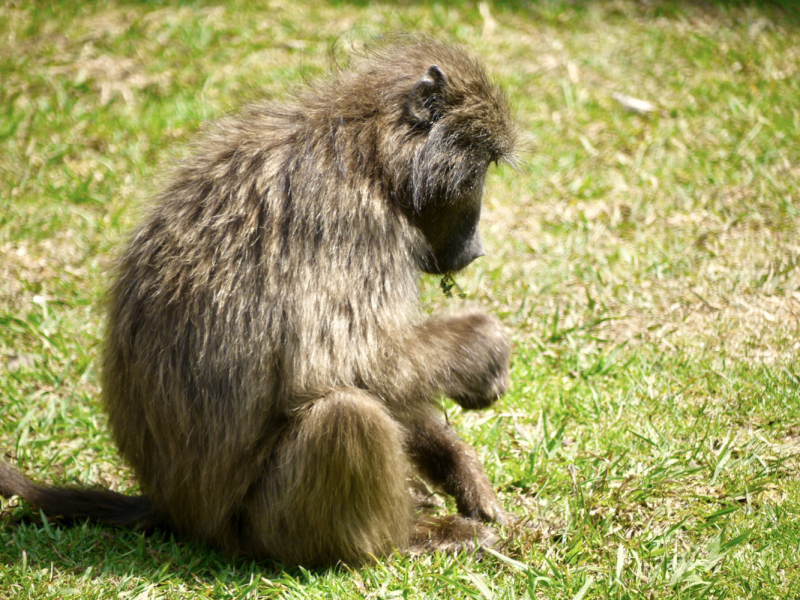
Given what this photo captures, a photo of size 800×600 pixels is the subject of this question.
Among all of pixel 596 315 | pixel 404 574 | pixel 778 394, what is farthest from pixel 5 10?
pixel 778 394

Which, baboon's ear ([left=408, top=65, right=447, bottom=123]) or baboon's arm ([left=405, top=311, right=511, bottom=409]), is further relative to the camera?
baboon's ear ([left=408, top=65, right=447, bottom=123])

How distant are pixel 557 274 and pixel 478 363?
177 cm

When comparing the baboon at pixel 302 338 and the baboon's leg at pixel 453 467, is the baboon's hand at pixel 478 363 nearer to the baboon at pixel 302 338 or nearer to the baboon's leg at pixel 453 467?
the baboon at pixel 302 338

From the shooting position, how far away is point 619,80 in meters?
6.34

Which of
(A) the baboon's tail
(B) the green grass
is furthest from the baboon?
(B) the green grass

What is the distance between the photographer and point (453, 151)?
3260 millimetres

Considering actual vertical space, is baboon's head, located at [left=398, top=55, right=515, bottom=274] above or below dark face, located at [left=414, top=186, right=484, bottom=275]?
above

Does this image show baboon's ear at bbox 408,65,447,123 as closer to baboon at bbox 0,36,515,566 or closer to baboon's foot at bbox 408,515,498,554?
baboon at bbox 0,36,515,566

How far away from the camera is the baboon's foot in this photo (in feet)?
10.2

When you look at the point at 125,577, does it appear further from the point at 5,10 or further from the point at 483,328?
the point at 5,10

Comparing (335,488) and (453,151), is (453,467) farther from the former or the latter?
(453,151)

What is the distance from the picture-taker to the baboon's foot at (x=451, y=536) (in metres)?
3.12

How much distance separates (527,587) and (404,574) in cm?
47

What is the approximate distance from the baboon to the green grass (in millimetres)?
206
